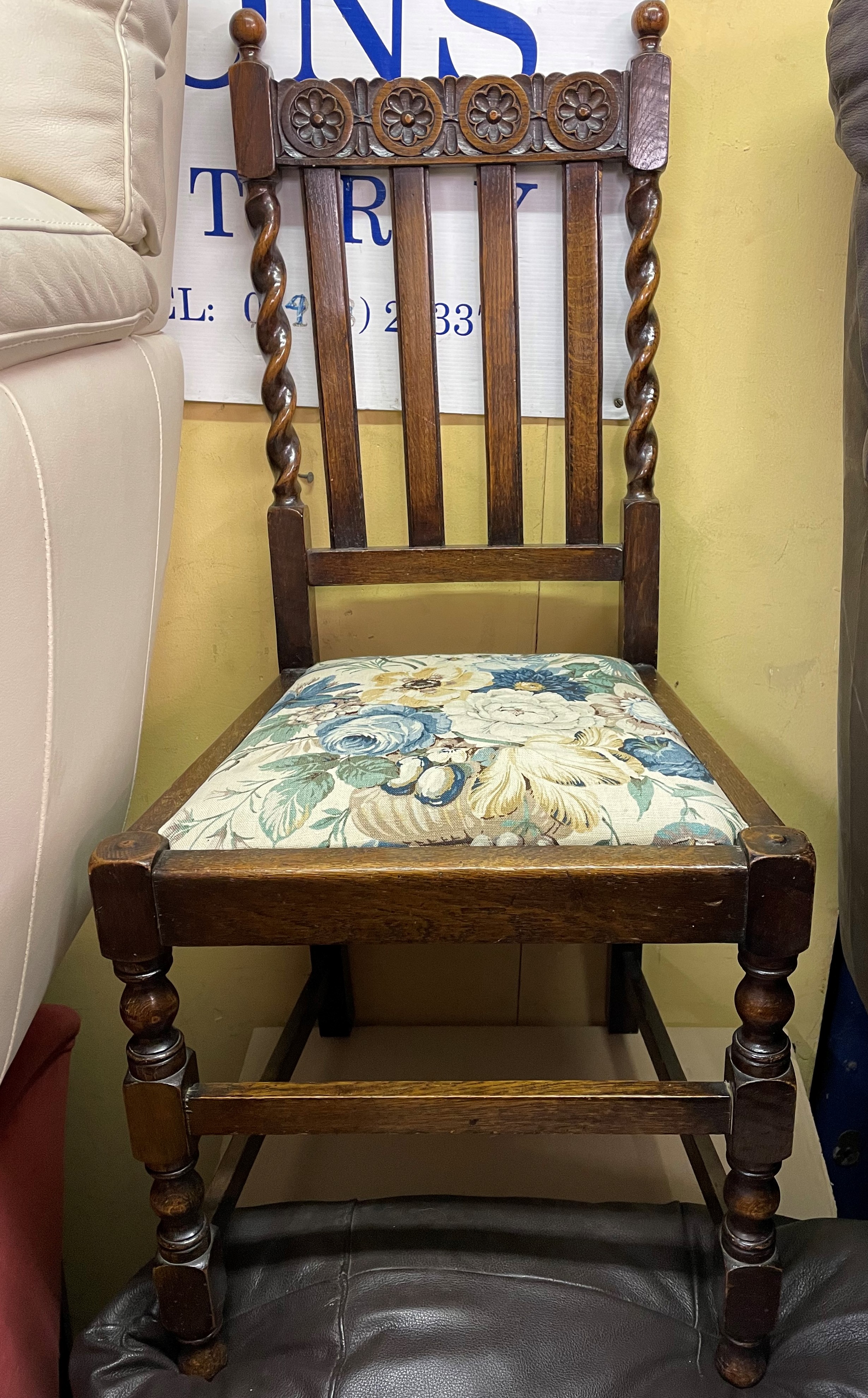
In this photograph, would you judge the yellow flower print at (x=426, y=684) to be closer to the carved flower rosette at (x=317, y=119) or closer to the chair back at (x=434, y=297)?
the chair back at (x=434, y=297)

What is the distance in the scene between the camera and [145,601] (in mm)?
829

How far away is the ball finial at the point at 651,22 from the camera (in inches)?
33.7

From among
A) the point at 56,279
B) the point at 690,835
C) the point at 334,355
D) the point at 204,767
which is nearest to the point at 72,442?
the point at 56,279

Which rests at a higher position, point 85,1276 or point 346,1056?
point 346,1056

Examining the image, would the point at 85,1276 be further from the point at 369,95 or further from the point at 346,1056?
the point at 369,95

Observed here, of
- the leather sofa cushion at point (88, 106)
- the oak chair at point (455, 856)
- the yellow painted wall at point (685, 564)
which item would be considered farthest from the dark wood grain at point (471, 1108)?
the leather sofa cushion at point (88, 106)

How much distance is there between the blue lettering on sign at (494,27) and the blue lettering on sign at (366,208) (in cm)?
11

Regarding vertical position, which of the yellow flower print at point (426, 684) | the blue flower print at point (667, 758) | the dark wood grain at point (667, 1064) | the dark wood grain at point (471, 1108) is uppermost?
the yellow flower print at point (426, 684)

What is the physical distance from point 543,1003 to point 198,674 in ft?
1.90

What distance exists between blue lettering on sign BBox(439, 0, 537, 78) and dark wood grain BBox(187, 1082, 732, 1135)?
881mm

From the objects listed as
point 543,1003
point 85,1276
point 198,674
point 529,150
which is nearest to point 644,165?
point 529,150

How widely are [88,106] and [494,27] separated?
0.43 meters

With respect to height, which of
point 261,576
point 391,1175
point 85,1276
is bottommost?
point 85,1276

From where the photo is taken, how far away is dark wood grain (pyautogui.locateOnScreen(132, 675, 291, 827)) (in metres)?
0.65
